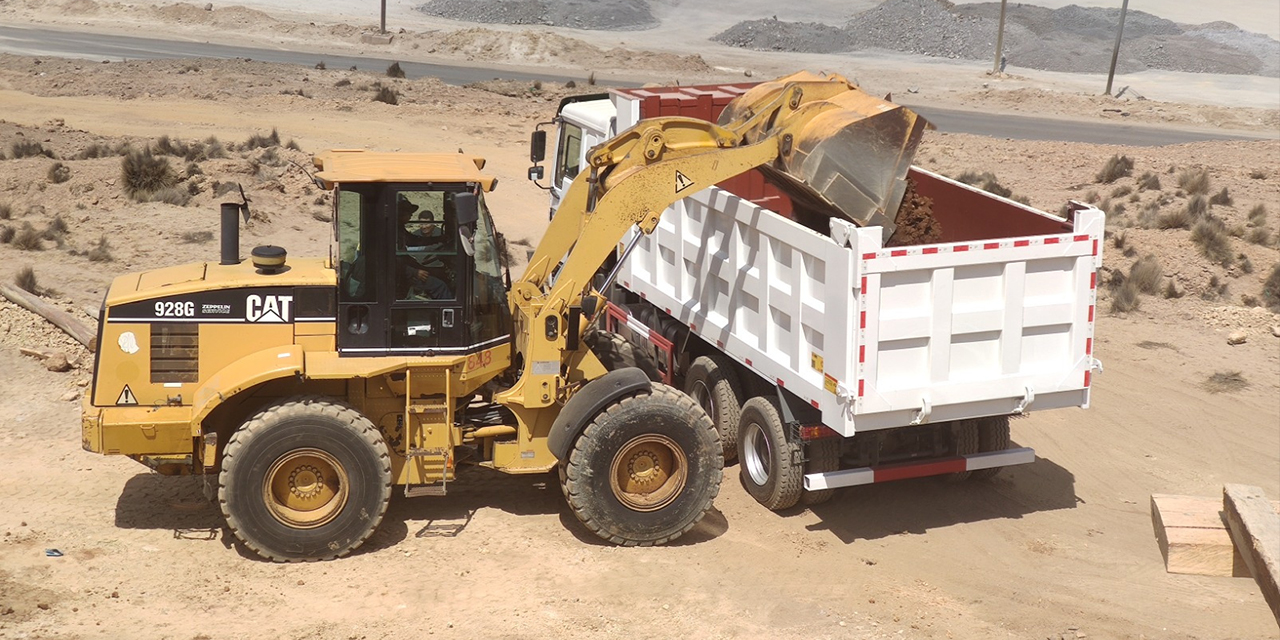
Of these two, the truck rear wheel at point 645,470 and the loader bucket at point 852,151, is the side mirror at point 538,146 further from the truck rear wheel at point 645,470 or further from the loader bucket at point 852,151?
the truck rear wheel at point 645,470

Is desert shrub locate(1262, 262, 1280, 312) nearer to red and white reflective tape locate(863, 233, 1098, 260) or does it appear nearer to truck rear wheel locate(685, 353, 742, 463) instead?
red and white reflective tape locate(863, 233, 1098, 260)

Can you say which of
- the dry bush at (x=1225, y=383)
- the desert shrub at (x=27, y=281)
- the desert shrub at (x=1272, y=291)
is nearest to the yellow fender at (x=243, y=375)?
the desert shrub at (x=27, y=281)

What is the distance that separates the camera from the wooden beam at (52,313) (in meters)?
13.3

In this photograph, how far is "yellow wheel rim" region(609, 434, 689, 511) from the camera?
931 cm

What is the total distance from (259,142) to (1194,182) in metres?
18.3

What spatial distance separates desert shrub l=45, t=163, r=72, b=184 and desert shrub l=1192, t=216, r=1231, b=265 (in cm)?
1797

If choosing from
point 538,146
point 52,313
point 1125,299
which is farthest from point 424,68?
point 52,313

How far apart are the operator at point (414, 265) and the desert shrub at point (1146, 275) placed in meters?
11.9

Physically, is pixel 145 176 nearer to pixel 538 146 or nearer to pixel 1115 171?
pixel 538 146

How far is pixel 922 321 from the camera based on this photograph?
902 centimetres

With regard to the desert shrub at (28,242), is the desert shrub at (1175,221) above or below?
above

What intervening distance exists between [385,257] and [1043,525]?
5573 mm

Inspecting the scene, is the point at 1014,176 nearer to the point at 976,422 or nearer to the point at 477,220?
the point at 976,422

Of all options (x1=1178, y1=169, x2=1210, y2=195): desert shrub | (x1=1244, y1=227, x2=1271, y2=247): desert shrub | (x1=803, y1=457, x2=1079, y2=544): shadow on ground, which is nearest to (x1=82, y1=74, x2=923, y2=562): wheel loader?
(x1=803, y1=457, x2=1079, y2=544): shadow on ground
